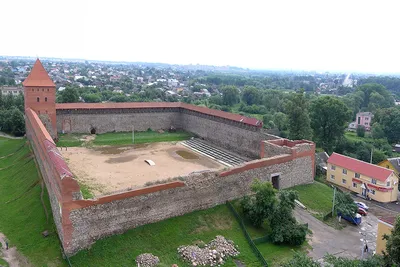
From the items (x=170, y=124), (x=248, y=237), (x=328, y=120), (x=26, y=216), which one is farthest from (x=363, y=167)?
(x=26, y=216)

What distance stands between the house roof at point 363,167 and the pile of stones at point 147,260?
50.6 feet

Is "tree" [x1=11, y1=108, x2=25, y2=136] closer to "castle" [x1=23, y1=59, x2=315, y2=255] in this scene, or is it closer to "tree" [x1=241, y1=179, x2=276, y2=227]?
"castle" [x1=23, y1=59, x2=315, y2=255]

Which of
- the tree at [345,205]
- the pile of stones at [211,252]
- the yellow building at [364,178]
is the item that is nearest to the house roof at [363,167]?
the yellow building at [364,178]

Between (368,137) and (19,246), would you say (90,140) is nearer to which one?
(19,246)

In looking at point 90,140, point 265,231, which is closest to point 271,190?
point 265,231

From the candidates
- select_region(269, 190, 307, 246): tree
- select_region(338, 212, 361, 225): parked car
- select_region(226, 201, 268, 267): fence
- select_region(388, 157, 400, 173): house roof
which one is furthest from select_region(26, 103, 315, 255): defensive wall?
select_region(388, 157, 400, 173): house roof

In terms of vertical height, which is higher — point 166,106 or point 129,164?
point 166,106

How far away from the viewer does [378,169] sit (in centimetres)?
2289

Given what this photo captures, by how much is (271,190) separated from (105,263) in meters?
7.68

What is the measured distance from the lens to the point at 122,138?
104 feet

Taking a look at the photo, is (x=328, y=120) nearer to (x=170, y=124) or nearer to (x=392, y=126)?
(x=170, y=124)

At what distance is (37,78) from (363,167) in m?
25.1

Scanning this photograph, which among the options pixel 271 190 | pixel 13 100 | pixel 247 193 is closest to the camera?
pixel 271 190

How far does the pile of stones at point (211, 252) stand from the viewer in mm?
14031
